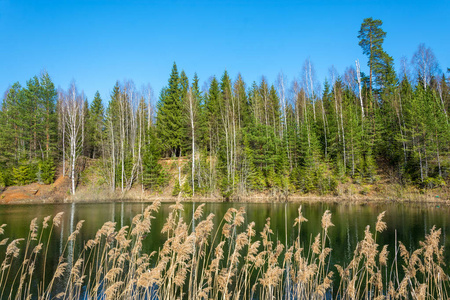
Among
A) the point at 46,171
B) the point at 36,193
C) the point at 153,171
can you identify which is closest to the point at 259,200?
the point at 153,171

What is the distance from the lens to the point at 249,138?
38125 millimetres

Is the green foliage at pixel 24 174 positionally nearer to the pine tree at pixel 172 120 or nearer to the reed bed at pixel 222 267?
the pine tree at pixel 172 120

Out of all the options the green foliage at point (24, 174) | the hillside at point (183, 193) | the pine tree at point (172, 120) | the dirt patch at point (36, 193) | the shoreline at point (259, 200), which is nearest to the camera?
the shoreline at point (259, 200)

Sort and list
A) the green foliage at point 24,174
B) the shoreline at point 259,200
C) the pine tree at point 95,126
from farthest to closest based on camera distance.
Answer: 1. the pine tree at point 95,126
2. the green foliage at point 24,174
3. the shoreline at point 259,200

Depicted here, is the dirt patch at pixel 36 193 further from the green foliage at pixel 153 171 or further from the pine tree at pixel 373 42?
the pine tree at pixel 373 42

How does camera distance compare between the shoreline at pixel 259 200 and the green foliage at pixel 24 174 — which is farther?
the green foliage at pixel 24 174

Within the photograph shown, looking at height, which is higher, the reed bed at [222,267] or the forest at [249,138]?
the forest at [249,138]

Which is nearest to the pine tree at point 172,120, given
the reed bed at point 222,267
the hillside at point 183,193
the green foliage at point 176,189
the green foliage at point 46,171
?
the hillside at point 183,193

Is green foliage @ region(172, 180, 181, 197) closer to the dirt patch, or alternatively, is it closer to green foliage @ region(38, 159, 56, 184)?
the dirt patch

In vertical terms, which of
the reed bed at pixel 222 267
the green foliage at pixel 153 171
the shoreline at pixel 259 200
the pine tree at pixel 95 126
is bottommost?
the shoreline at pixel 259 200

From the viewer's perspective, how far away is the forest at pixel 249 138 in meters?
33.4

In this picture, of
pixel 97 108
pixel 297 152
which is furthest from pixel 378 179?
pixel 97 108

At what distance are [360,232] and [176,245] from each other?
44.7 feet

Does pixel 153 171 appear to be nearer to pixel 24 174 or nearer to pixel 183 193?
pixel 183 193
